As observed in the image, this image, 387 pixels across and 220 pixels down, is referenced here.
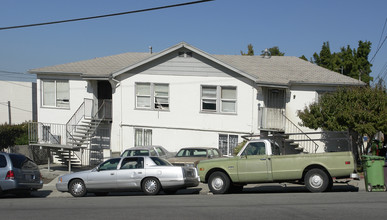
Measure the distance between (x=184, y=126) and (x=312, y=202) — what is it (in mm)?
14501

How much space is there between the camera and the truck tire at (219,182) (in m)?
16.2

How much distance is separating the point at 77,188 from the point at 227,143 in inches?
409

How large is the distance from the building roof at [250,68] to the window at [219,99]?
53.4 inches

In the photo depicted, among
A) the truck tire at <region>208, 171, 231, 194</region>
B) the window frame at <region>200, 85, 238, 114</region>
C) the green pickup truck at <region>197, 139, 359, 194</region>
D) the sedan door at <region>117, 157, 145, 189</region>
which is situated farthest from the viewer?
the window frame at <region>200, 85, 238, 114</region>

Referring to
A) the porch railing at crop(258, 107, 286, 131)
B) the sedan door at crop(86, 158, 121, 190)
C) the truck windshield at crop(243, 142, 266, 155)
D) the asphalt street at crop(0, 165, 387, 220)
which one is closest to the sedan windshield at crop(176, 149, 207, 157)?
the porch railing at crop(258, 107, 286, 131)

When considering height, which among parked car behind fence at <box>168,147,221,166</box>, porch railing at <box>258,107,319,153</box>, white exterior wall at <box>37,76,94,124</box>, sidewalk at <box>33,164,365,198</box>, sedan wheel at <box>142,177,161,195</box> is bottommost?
sidewalk at <box>33,164,365,198</box>

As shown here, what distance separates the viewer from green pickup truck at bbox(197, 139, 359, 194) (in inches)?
583

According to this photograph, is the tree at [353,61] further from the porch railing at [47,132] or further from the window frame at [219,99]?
the porch railing at [47,132]

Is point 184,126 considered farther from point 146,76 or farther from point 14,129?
point 14,129

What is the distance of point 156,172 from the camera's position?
54.3 ft

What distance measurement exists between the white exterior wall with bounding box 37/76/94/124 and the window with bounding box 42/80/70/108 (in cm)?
24

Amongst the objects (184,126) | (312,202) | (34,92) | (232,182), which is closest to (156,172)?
(232,182)

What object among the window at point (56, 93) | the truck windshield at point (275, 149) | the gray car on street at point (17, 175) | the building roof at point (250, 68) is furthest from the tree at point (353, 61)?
the gray car on street at point (17, 175)

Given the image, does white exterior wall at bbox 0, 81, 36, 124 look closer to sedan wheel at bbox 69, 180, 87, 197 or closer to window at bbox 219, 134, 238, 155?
window at bbox 219, 134, 238, 155
